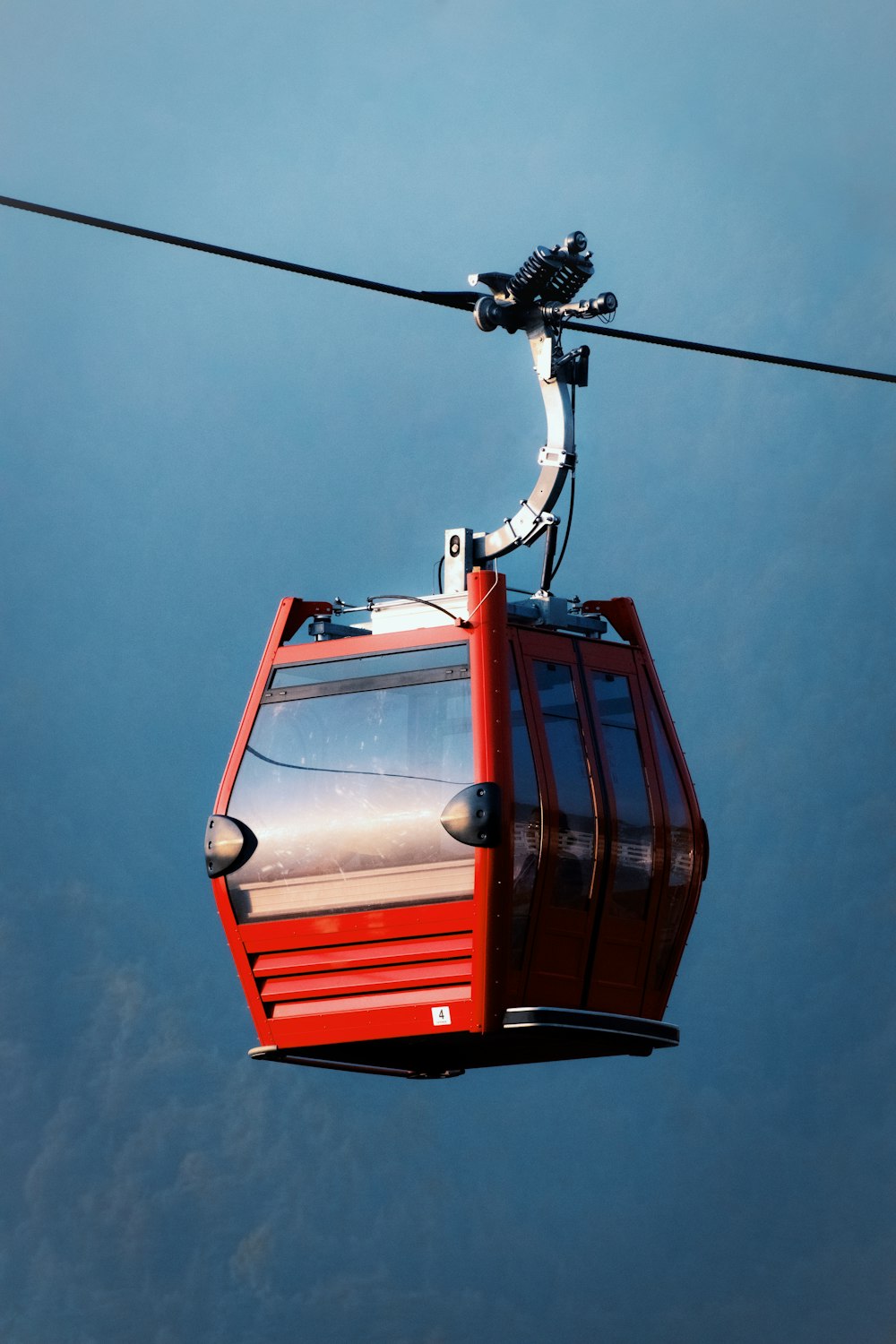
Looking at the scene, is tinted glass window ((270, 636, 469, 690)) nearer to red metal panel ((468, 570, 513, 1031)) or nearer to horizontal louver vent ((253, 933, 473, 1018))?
red metal panel ((468, 570, 513, 1031))

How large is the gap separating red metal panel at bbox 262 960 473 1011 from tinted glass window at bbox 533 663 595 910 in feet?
1.99

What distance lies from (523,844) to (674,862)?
1.04 meters

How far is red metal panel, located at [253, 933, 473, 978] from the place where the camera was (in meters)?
9.36

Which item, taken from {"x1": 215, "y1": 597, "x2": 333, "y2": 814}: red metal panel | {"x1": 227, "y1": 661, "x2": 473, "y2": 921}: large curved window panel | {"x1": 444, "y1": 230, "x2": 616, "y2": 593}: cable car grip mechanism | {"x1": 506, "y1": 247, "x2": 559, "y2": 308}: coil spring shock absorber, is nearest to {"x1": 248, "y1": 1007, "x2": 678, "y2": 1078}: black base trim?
{"x1": 227, "y1": 661, "x2": 473, "y2": 921}: large curved window panel

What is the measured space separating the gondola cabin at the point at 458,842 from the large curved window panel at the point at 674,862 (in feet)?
0.04

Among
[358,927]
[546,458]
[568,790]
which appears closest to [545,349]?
[546,458]

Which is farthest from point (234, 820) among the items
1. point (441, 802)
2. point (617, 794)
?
point (617, 794)

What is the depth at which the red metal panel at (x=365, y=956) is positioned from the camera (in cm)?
936

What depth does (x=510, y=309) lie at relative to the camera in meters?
10.7

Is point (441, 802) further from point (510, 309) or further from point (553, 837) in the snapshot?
point (510, 309)

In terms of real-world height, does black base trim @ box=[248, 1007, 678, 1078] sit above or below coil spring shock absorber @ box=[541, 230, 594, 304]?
below

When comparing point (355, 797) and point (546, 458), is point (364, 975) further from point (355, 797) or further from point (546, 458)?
point (546, 458)

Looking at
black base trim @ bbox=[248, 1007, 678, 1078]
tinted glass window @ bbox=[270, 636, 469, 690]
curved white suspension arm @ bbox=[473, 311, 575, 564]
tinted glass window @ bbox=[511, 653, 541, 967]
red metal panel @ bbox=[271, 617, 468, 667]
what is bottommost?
black base trim @ bbox=[248, 1007, 678, 1078]

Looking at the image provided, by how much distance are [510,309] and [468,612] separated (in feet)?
6.60
